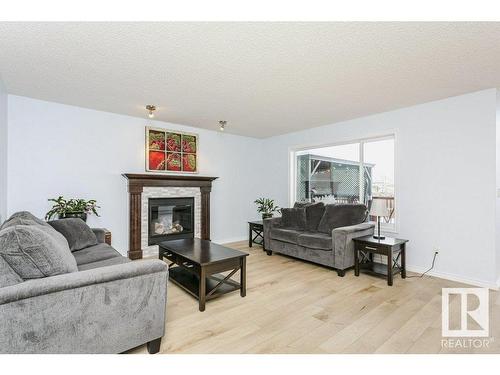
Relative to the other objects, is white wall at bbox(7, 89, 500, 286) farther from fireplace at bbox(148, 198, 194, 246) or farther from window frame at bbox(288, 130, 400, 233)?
fireplace at bbox(148, 198, 194, 246)

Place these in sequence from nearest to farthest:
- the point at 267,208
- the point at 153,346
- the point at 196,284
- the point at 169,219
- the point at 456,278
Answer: the point at 153,346
the point at 196,284
the point at 456,278
the point at 169,219
the point at 267,208

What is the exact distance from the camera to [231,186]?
5.74 metres

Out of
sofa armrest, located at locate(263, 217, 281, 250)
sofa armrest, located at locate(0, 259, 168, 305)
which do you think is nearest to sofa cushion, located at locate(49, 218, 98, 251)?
sofa armrest, located at locate(0, 259, 168, 305)

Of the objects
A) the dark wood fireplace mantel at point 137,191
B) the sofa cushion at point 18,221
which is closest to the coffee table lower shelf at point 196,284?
the dark wood fireplace mantel at point 137,191

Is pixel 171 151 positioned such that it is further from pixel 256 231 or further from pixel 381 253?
pixel 381 253

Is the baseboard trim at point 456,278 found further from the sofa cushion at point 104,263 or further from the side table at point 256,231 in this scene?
the sofa cushion at point 104,263

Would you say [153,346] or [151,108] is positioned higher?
[151,108]

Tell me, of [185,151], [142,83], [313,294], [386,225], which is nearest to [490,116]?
[386,225]

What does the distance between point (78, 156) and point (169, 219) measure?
1.78m

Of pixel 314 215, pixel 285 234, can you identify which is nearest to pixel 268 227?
pixel 285 234

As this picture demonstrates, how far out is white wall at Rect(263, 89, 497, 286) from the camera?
311cm

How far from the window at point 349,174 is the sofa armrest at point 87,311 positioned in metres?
3.38

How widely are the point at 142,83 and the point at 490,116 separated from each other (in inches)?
160

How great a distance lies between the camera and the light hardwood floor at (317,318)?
1936 millimetres
